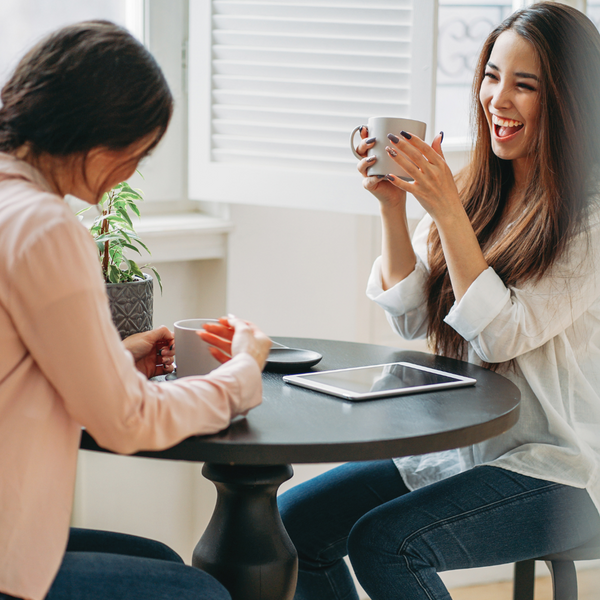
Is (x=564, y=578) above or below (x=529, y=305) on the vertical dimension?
below

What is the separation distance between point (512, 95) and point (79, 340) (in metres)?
0.95

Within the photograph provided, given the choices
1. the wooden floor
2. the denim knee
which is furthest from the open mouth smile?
the wooden floor

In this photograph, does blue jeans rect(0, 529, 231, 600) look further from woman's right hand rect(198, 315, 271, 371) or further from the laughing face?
the laughing face

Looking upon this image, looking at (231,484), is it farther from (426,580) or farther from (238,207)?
(238,207)

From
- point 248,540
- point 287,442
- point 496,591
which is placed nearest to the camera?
point 287,442

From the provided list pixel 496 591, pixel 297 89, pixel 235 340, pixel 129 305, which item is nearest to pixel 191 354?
pixel 235 340

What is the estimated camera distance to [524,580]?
1.52 meters

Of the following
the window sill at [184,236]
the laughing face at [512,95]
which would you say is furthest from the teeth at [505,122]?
the window sill at [184,236]

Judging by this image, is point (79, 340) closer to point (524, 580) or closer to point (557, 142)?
point (557, 142)

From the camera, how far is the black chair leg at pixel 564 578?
1.32m

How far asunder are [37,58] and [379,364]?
691 mm

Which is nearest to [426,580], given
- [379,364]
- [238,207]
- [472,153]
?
[379,364]

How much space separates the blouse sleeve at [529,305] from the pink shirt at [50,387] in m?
0.55

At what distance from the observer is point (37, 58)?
0.85 m
